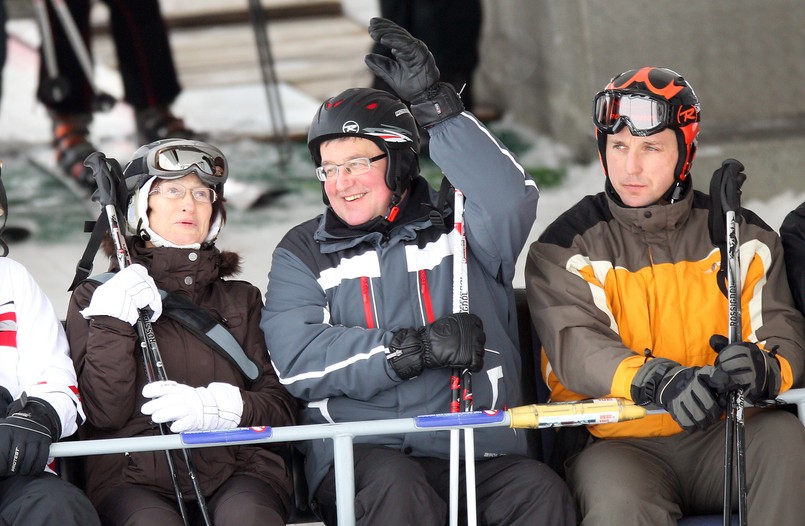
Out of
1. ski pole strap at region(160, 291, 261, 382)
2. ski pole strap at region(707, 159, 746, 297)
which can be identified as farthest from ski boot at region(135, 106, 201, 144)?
ski pole strap at region(707, 159, 746, 297)

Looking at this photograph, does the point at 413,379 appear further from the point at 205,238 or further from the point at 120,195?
the point at 120,195

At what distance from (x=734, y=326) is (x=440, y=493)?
0.98 m

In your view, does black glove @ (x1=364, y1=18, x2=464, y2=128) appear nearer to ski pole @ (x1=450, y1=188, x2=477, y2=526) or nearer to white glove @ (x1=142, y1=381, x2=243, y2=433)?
ski pole @ (x1=450, y1=188, x2=477, y2=526)

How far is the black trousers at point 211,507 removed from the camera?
3.46 meters

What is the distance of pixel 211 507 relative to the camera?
3.63 meters

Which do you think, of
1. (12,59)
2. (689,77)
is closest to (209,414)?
(12,59)

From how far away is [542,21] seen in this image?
281 inches

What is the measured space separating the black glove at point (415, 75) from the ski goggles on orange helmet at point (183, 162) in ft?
2.37

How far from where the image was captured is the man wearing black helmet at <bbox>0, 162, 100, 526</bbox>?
10.8ft

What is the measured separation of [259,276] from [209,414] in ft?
10.1

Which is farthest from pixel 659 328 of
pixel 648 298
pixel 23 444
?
pixel 23 444

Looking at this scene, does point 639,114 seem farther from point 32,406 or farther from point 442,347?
point 32,406

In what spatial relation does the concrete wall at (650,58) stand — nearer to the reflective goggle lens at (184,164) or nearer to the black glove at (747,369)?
the reflective goggle lens at (184,164)

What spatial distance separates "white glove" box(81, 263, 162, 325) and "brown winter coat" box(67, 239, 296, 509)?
0.10ft
